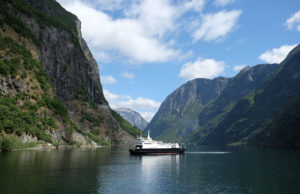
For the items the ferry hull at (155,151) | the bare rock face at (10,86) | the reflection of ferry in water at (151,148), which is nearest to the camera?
the ferry hull at (155,151)

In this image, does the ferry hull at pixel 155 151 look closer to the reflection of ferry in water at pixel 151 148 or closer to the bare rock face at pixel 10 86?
the reflection of ferry in water at pixel 151 148

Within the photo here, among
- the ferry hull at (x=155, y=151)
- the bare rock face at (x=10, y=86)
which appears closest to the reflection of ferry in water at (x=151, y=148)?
the ferry hull at (x=155, y=151)

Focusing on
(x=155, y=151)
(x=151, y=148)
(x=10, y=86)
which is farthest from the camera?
(x=10, y=86)

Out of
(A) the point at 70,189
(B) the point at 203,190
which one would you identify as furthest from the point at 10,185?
(B) the point at 203,190

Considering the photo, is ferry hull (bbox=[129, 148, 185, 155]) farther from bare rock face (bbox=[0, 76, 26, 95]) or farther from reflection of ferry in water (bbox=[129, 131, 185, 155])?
bare rock face (bbox=[0, 76, 26, 95])

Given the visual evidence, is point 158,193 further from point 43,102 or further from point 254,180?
point 43,102

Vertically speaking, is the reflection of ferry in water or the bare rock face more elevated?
the bare rock face

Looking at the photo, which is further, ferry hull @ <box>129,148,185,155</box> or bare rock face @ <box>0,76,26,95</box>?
bare rock face @ <box>0,76,26,95</box>

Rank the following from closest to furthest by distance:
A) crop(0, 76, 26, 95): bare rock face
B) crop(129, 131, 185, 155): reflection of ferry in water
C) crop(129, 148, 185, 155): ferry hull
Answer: crop(129, 148, 185, 155): ferry hull, crop(129, 131, 185, 155): reflection of ferry in water, crop(0, 76, 26, 95): bare rock face

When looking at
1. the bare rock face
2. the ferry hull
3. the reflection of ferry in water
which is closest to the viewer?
the ferry hull

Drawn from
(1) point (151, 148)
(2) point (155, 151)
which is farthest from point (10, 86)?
(2) point (155, 151)

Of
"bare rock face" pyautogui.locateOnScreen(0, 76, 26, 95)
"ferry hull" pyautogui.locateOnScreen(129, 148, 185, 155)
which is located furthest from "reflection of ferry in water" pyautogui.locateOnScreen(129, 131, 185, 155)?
"bare rock face" pyautogui.locateOnScreen(0, 76, 26, 95)

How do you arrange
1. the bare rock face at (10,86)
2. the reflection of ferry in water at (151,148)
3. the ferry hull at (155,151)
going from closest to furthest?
1. the ferry hull at (155,151)
2. the reflection of ferry in water at (151,148)
3. the bare rock face at (10,86)

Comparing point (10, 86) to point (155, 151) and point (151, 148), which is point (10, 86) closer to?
point (151, 148)
